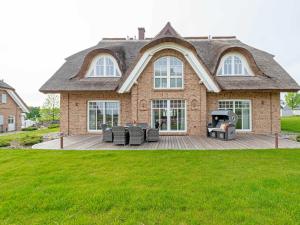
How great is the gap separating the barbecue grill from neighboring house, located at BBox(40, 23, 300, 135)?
75 centimetres

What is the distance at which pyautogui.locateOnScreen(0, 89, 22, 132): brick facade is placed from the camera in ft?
97.3

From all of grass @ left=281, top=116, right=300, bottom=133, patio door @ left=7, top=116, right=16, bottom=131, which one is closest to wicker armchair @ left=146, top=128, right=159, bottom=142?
grass @ left=281, top=116, right=300, bottom=133

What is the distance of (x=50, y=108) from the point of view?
46562 millimetres

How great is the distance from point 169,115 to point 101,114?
18.4 feet

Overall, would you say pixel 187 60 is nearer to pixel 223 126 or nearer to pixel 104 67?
pixel 223 126

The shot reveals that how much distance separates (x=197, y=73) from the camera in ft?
49.3

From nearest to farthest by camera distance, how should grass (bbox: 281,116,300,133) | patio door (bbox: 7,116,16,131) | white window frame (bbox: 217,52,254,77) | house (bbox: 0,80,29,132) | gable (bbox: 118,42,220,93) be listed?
1. gable (bbox: 118,42,220,93)
2. white window frame (bbox: 217,52,254,77)
3. grass (bbox: 281,116,300,133)
4. house (bbox: 0,80,29,132)
5. patio door (bbox: 7,116,16,131)

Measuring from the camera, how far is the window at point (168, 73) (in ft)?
51.3

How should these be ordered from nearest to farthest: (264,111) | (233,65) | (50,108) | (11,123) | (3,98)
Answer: (264,111), (233,65), (3,98), (11,123), (50,108)

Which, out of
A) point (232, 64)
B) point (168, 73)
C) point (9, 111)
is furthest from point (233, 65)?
point (9, 111)

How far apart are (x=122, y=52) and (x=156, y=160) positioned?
13.1 m

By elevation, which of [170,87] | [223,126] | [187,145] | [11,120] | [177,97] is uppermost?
[170,87]

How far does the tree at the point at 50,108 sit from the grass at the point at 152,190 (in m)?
41.2

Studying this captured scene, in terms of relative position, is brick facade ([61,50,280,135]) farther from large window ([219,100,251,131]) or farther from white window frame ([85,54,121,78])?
white window frame ([85,54,121,78])
